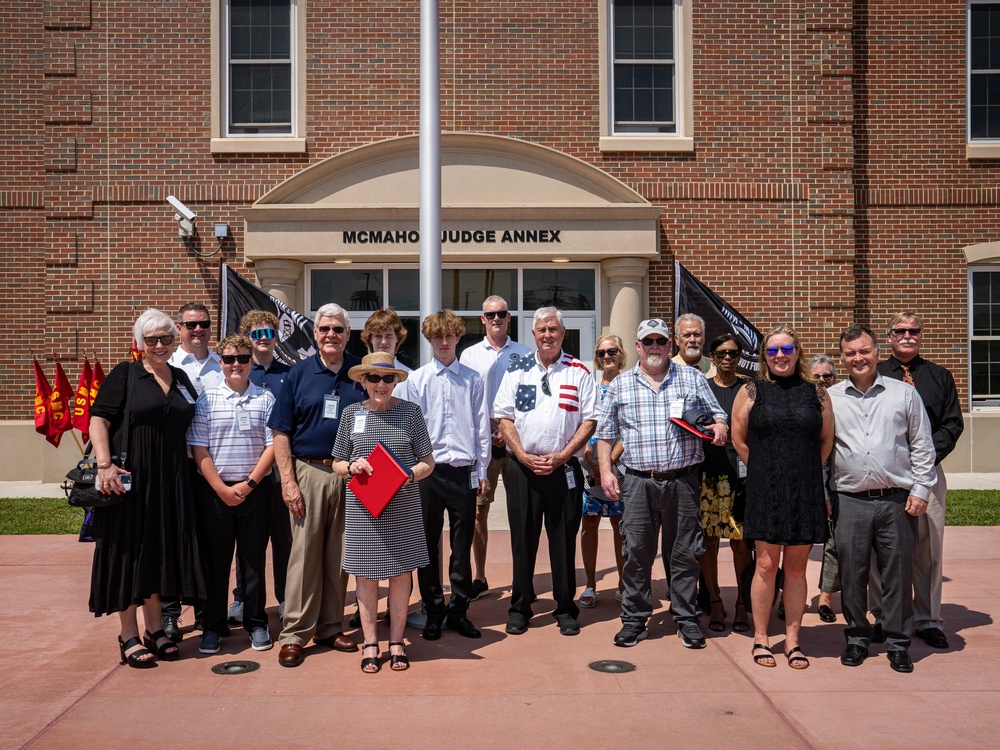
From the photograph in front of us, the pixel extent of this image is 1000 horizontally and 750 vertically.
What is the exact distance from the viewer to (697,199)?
13.1 m

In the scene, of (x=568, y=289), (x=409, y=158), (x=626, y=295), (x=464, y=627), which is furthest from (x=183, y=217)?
(x=464, y=627)

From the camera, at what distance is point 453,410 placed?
6.07 m

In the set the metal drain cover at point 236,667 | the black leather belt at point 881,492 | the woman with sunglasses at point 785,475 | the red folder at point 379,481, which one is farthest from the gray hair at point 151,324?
the black leather belt at point 881,492

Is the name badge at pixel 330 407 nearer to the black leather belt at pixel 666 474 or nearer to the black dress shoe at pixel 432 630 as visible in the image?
the black dress shoe at pixel 432 630

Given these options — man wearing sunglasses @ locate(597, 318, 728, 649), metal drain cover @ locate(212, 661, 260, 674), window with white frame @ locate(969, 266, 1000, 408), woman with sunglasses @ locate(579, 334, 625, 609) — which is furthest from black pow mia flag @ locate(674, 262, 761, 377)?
metal drain cover @ locate(212, 661, 260, 674)

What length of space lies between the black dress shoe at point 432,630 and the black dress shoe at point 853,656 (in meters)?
2.40

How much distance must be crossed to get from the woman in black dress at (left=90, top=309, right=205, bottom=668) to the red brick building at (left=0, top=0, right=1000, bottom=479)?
7.48 metres

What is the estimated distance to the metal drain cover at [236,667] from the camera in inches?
206

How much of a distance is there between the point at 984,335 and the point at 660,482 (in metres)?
10.2

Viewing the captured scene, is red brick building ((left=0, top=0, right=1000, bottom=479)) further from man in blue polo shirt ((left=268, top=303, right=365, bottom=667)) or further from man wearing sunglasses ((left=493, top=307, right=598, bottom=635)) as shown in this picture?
man in blue polo shirt ((left=268, top=303, right=365, bottom=667))

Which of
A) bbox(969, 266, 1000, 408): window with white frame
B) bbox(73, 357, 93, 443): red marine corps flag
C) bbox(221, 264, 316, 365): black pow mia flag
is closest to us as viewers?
bbox(221, 264, 316, 365): black pow mia flag

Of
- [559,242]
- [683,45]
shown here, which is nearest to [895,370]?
[559,242]

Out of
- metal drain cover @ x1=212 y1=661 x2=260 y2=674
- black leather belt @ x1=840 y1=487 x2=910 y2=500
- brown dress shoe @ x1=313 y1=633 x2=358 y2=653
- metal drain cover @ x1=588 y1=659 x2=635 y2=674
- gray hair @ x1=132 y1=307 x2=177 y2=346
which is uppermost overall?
gray hair @ x1=132 y1=307 x2=177 y2=346

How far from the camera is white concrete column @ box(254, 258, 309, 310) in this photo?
41.9 feet
